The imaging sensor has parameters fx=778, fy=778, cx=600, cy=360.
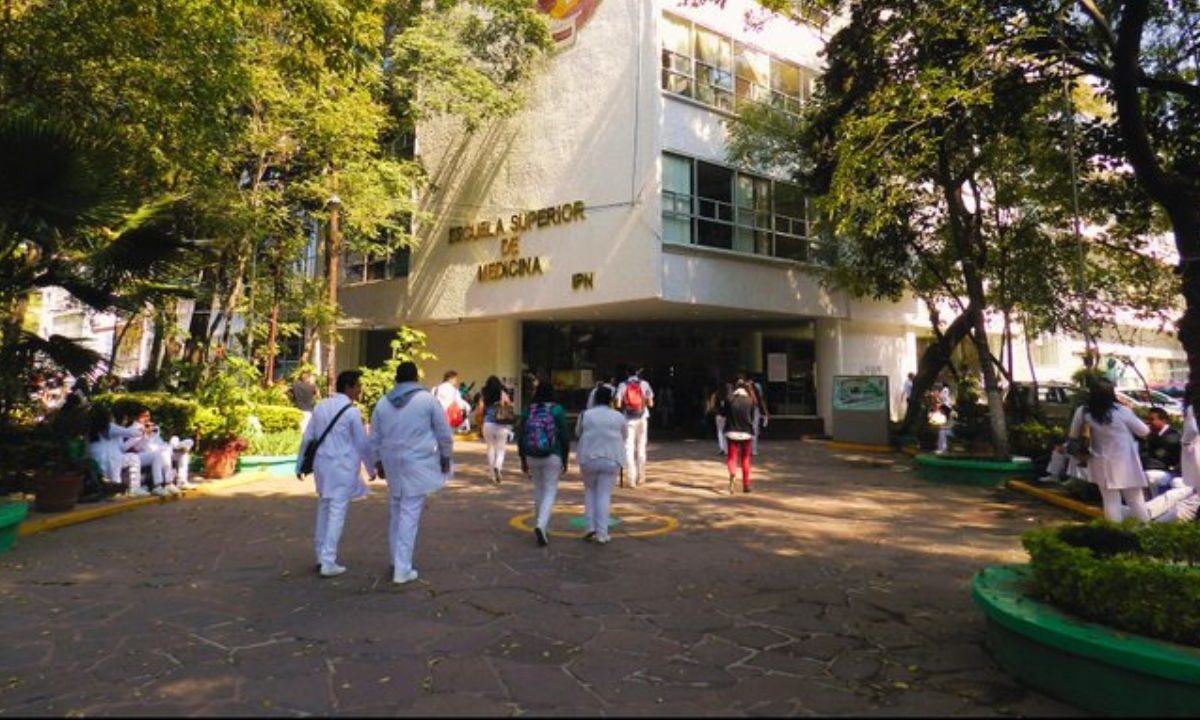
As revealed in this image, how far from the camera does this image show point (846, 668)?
4.34m

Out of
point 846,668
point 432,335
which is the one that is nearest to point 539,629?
point 846,668

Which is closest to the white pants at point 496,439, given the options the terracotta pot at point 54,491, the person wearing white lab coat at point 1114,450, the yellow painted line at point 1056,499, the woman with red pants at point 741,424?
the woman with red pants at point 741,424

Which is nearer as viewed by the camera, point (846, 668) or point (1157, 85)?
point (846, 668)

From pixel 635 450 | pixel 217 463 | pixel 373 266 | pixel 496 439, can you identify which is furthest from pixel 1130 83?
pixel 373 266

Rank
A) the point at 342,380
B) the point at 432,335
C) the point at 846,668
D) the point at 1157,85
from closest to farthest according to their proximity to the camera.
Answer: the point at 846,668 < the point at 342,380 < the point at 1157,85 < the point at 432,335

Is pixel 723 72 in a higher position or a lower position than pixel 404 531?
higher

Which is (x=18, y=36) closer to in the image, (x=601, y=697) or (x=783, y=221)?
(x=601, y=697)

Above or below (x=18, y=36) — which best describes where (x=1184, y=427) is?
below

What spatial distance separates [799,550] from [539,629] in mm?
3308

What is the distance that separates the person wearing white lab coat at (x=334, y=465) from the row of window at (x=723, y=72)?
1500 cm

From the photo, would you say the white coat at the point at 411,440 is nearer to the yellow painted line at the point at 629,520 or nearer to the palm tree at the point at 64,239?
the yellow painted line at the point at 629,520

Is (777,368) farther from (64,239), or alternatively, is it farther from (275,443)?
(64,239)

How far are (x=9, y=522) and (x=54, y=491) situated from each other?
1.89 meters

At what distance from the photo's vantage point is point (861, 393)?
19.5 metres
